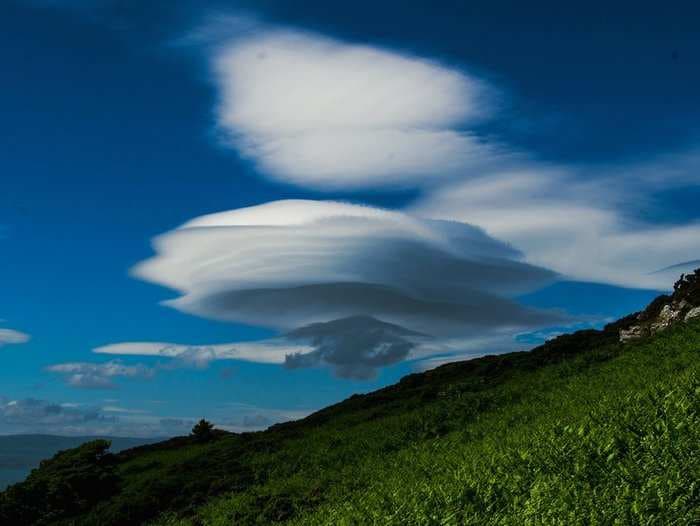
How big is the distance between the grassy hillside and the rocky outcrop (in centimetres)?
256

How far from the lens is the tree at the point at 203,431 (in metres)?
48.8

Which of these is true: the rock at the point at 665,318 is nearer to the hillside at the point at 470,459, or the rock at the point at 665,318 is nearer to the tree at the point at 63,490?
the hillside at the point at 470,459

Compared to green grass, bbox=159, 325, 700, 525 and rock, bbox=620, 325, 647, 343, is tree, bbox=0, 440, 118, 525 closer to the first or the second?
green grass, bbox=159, 325, 700, 525

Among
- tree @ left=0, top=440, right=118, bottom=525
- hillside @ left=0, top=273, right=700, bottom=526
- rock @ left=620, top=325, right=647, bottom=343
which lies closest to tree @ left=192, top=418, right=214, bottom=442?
hillside @ left=0, top=273, right=700, bottom=526

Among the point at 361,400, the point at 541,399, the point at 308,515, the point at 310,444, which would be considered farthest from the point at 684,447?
the point at 361,400

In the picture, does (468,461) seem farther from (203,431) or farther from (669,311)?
(203,431)

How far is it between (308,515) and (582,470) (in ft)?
28.6

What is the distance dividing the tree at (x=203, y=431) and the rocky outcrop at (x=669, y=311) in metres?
26.3

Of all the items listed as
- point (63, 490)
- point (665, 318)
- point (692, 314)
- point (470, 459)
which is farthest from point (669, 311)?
point (63, 490)

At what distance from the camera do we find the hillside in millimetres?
12031

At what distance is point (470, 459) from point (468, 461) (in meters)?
0.16

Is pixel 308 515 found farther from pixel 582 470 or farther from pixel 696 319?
pixel 696 319

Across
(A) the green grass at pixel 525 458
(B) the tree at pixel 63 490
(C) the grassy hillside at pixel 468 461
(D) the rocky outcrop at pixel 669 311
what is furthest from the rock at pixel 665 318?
(B) the tree at pixel 63 490

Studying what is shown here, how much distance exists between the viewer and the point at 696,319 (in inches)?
1273
